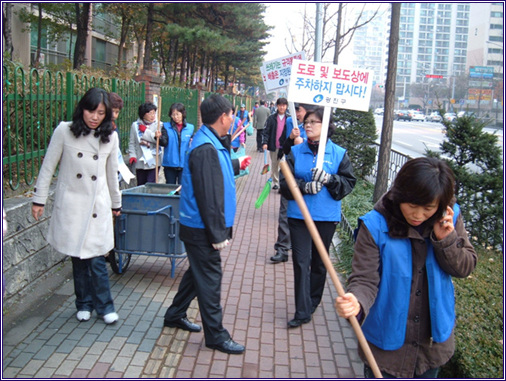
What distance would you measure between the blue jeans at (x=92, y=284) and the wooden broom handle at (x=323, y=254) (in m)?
2.50

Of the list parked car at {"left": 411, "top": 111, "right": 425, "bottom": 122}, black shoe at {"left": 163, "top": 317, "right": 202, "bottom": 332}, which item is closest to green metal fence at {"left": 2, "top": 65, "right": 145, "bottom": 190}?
black shoe at {"left": 163, "top": 317, "right": 202, "bottom": 332}

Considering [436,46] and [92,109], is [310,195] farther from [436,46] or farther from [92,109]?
[436,46]

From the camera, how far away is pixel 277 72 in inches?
337

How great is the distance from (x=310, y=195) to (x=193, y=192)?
1.09 meters

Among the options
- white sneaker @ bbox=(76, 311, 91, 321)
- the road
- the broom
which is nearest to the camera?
white sneaker @ bbox=(76, 311, 91, 321)

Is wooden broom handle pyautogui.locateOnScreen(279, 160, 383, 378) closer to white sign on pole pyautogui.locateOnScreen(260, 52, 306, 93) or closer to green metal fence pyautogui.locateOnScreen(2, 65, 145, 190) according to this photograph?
green metal fence pyautogui.locateOnScreen(2, 65, 145, 190)

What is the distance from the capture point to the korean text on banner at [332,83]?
4699 millimetres

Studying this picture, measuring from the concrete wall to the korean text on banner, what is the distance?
A: 2.66m

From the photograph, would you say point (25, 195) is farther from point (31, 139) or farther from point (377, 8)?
point (377, 8)

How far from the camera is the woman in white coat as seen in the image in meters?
4.14

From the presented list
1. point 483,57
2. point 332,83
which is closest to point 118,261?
point 332,83

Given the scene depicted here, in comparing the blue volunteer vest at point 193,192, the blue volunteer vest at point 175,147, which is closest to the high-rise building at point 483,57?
the blue volunteer vest at point 175,147

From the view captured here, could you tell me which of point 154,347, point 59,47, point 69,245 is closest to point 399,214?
point 154,347

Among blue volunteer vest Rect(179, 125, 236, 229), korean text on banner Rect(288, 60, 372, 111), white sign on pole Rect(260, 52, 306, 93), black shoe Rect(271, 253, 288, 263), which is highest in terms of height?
white sign on pole Rect(260, 52, 306, 93)
